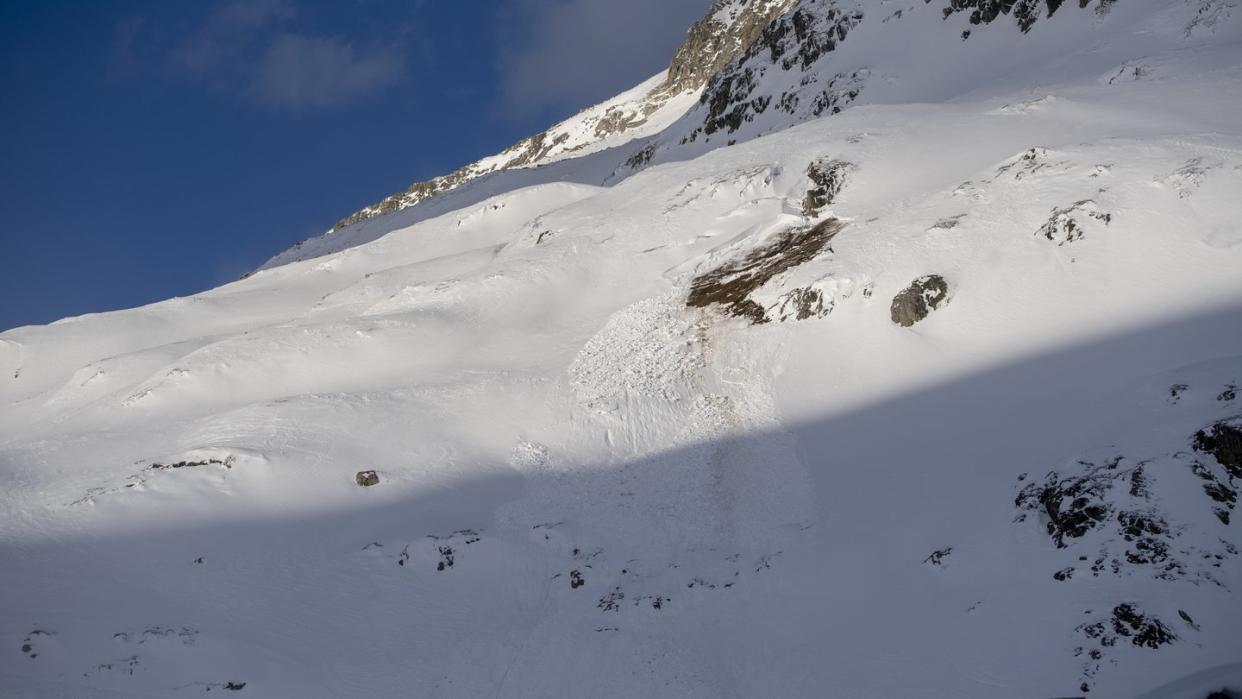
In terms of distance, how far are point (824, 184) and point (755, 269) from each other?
7090 millimetres

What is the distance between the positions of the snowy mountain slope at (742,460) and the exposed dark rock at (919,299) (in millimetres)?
199

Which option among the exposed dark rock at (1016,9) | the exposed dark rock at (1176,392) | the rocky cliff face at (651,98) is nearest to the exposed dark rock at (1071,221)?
the exposed dark rock at (1176,392)

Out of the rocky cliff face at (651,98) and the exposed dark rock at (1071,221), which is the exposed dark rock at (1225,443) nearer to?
the exposed dark rock at (1071,221)

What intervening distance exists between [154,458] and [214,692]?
11.8 metres

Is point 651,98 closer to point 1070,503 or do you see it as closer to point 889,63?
point 889,63

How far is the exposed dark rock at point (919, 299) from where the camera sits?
23375 mm

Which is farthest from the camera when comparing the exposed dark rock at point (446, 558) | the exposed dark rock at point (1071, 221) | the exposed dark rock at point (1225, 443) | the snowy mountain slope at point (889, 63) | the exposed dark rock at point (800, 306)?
the snowy mountain slope at point (889, 63)

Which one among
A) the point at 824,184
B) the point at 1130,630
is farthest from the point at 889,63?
the point at 1130,630

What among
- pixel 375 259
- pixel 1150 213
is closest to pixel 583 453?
pixel 1150 213

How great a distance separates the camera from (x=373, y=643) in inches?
651

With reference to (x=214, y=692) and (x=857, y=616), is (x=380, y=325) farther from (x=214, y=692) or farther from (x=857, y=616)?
(x=857, y=616)

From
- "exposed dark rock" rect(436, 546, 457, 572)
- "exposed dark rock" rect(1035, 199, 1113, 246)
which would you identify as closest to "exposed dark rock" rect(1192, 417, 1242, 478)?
"exposed dark rock" rect(1035, 199, 1113, 246)

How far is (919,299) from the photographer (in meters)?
23.6

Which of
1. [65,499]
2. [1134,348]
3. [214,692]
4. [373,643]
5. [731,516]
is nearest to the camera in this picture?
[214,692]
